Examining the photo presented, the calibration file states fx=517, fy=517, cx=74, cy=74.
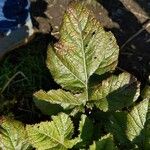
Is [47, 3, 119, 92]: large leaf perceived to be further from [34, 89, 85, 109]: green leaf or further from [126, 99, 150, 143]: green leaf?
[126, 99, 150, 143]: green leaf

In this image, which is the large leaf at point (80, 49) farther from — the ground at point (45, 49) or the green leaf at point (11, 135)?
the ground at point (45, 49)

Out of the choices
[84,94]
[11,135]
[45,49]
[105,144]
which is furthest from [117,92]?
[45,49]

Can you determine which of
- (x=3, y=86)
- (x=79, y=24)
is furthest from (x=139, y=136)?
(x=3, y=86)

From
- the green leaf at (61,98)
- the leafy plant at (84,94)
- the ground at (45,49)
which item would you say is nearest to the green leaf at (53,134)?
the leafy plant at (84,94)

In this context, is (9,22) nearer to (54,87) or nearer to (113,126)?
(54,87)

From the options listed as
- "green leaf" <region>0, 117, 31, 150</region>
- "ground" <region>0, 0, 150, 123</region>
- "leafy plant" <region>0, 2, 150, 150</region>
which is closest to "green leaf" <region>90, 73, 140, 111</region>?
"leafy plant" <region>0, 2, 150, 150</region>

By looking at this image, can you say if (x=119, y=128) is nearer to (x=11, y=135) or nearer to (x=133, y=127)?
(x=133, y=127)
